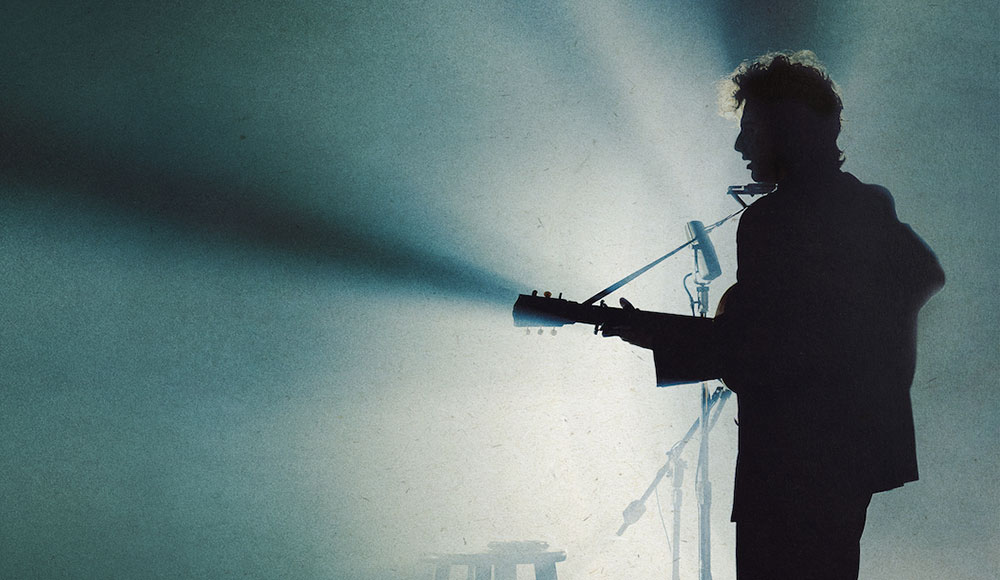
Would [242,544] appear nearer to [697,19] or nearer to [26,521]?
[26,521]

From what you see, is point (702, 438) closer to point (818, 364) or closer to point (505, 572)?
point (505, 572)

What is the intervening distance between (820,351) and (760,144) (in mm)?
423

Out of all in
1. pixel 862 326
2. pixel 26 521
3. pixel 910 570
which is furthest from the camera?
pixel 910 570

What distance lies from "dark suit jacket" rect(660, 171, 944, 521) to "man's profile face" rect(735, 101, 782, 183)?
12cm

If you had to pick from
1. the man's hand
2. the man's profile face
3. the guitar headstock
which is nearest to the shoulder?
the man's profile face

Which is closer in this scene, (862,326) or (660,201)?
(862,326)

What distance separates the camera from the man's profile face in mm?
1211

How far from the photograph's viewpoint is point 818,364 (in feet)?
3.36

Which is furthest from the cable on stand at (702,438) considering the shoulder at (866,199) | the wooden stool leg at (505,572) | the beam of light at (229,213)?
the shoulder at (866,199)

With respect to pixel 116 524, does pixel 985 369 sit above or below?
above

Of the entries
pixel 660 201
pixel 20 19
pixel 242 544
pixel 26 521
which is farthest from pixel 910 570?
pixel 20 19

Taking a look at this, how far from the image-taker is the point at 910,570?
2021 mm

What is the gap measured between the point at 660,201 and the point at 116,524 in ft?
6.08

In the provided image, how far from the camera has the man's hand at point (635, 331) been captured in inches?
50.9
